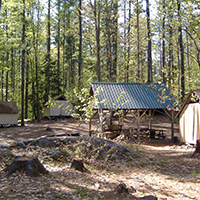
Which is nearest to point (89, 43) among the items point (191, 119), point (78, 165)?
point (191, 119)

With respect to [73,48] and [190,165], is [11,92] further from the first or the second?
[190,165]

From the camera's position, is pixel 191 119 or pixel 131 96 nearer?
pixel 191 119

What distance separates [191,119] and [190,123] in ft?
0.94

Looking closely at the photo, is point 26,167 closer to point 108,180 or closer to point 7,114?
point 108,180

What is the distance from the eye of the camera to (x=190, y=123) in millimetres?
14414

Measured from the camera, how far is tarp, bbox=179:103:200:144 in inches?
541

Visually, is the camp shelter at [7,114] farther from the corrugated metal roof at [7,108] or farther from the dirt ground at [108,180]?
the dirt ground at [108,180]

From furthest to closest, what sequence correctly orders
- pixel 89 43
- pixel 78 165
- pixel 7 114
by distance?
1. pixel 89 43
2. pixel 7 114
3. pixel 78 165

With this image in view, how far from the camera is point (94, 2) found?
21344 mm

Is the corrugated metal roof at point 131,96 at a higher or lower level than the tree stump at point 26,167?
higher

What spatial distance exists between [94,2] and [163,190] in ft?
63.6

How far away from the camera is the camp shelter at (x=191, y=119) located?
13680mm

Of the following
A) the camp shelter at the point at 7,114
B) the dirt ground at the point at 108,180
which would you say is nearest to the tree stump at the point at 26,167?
the dirt ground at the point at 108,180

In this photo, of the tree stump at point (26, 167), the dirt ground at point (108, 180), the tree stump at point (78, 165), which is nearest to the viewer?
the dirt ground at point (108, 180)
